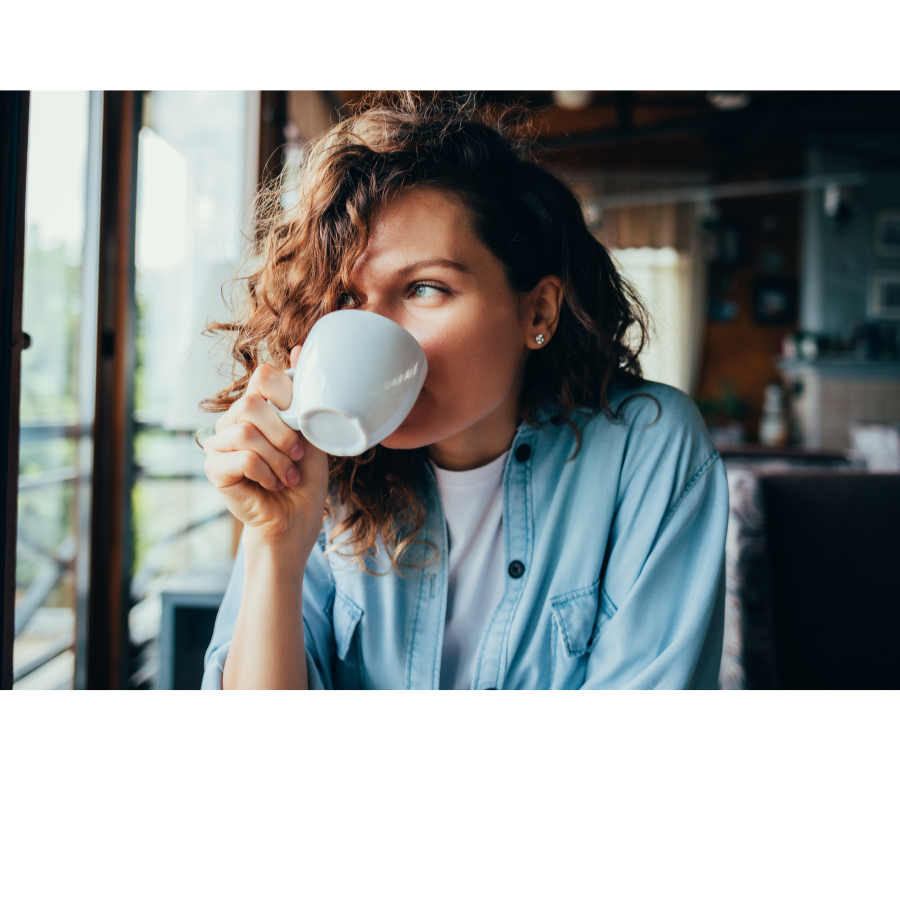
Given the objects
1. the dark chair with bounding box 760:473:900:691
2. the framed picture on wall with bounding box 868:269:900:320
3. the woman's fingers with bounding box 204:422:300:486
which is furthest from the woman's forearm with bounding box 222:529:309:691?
the framed picture on wall with bounding box 868:269:900:320

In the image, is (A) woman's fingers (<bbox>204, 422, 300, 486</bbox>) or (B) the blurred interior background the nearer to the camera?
(A) woman's fingers (<bbox>204, 422, 300, 486</bbox>)

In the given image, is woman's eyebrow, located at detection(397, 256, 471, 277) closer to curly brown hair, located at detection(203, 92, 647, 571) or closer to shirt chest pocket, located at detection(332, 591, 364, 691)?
curly brown hair, located at detection(203, 92, 647, 571)

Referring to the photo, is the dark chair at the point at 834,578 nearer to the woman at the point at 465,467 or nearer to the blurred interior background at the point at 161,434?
the blurred interior background at the point at 161,434

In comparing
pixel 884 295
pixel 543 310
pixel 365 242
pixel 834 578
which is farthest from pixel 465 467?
pixel 884 295

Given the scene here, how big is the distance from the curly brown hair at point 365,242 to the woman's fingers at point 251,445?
210 millimetres

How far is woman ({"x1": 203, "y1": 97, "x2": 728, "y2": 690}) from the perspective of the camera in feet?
2.40

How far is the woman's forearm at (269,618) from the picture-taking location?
2.38 feet

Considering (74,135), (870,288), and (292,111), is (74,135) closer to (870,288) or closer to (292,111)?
(292,111)

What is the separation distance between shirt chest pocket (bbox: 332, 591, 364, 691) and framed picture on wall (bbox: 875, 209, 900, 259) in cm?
713

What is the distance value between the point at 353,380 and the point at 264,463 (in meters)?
0.15

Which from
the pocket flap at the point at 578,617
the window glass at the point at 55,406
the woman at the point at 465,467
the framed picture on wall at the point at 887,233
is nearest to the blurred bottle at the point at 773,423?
the framed picture on wall at the point at 887,233

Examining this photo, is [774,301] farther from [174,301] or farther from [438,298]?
[438,298]
